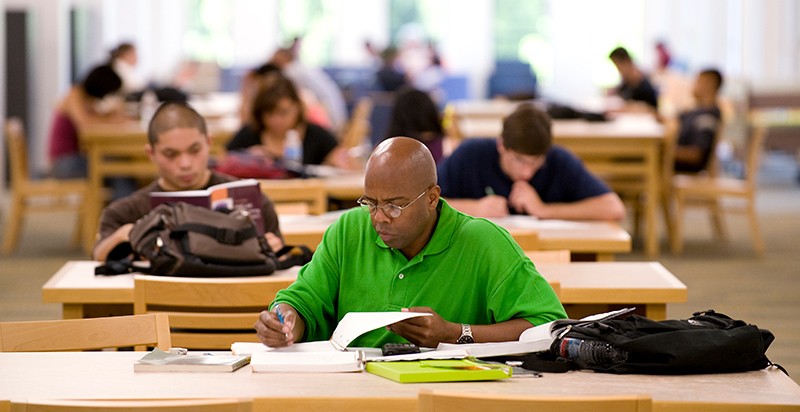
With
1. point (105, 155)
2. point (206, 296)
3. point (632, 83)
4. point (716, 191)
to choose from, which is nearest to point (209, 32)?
point (632, 83)

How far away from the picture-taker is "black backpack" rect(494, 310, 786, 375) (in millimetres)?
1958

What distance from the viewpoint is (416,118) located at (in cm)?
604

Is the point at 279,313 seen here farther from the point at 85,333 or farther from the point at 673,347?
the point at 673,347

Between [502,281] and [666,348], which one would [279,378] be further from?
[666,348]

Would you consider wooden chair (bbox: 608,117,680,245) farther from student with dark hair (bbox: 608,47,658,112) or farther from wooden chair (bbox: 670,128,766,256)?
student with dark hair (bbox: 608,47,658,112)

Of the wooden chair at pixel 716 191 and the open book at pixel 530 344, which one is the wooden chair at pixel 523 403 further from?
the wooden chair at pixel 716 191

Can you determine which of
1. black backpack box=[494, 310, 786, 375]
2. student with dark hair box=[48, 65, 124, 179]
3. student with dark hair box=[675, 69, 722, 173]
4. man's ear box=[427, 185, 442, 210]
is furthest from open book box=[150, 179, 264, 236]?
student with dark hair box=[675, 69, 722, 173]

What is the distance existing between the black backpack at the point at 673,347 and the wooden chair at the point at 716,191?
525 centimetres

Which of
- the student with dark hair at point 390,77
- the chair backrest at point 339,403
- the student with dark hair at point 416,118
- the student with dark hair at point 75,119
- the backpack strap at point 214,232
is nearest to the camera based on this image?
the chair backrest at point 339,403

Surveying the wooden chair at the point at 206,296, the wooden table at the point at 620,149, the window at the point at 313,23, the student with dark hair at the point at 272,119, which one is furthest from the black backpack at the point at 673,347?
the window at the point at 313,23

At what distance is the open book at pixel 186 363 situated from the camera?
2.01 meters

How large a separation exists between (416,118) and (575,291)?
3337mm

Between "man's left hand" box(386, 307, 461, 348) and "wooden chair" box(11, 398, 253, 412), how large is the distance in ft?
1.84

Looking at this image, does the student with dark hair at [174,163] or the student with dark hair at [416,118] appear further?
the student with dark hair at [416,118]
